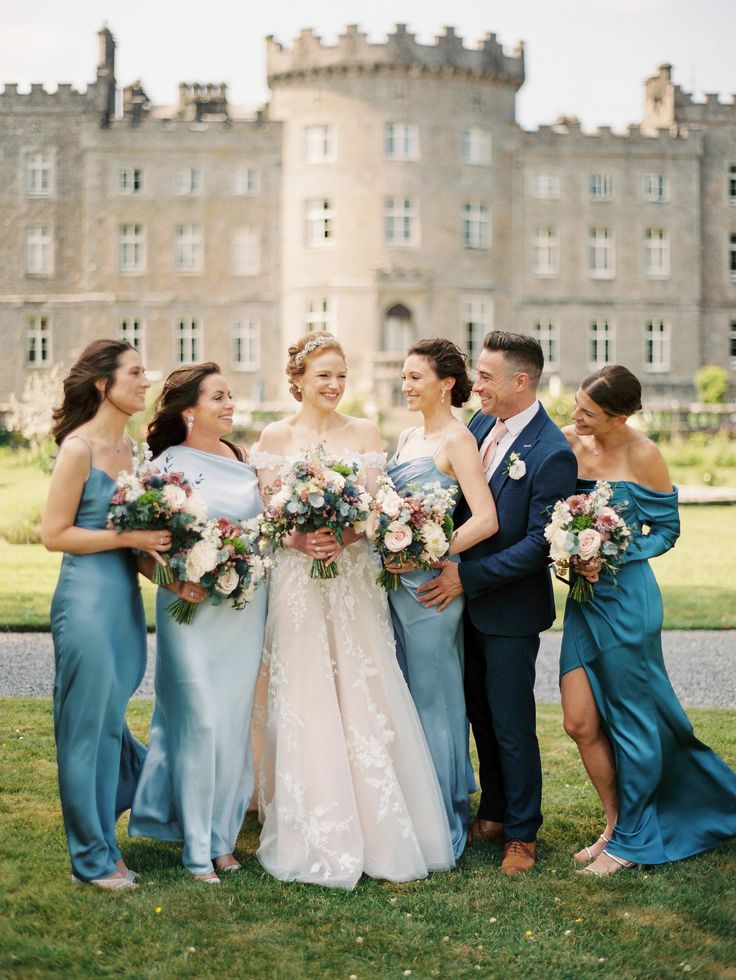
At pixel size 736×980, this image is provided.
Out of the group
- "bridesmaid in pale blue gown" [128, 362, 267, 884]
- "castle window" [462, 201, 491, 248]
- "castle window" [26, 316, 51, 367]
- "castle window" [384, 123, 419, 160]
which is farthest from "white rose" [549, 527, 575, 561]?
"castle window" [26, 316, 51, 367]

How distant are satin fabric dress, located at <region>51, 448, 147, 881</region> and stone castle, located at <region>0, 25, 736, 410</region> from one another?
33192 millimetres

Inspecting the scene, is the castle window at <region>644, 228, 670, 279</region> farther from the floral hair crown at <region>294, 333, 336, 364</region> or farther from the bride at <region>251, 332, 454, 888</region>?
the bride at <region>251, 332, 454, 888</region>

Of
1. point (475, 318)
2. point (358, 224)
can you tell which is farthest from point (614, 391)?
point (475, 318)

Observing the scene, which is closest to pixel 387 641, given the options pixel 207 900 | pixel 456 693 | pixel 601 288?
pixel 456 693

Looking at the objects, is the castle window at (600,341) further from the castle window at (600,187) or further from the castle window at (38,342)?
the castle window at (38,342)

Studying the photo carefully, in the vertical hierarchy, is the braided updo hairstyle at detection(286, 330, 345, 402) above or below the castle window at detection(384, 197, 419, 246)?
below

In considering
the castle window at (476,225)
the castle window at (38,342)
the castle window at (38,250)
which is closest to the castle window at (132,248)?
the castle window at (38,250)

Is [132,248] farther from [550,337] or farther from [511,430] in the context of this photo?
[511,430]

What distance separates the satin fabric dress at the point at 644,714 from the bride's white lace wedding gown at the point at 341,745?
0.82 m

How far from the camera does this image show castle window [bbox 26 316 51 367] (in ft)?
137

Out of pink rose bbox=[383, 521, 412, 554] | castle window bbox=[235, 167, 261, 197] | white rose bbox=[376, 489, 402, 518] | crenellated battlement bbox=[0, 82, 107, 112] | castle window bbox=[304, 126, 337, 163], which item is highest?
crenellated battlement bbox=[0, 82, 107, 112]

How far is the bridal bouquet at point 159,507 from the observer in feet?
15.6

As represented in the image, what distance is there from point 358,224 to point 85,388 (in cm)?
3554

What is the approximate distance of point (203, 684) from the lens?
201 inches
